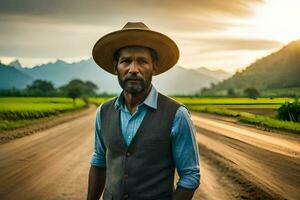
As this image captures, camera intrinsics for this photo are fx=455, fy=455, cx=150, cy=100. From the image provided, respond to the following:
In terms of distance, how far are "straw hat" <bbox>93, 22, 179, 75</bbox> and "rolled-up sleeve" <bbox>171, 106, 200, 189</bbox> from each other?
0.48 metres

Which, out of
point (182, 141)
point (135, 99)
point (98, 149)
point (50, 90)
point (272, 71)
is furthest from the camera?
point (272, 71)

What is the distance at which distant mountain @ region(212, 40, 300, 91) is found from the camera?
141500mm

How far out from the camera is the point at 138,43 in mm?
2789

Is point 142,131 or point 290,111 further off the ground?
point 142,131

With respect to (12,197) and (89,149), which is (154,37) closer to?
(12,197)

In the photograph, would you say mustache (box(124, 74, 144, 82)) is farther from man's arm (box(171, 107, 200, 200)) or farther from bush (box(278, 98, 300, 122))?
bush (box(278, 98, 300, 122))

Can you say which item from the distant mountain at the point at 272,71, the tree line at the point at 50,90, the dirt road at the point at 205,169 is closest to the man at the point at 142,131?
the dirt road at the point at 205,169

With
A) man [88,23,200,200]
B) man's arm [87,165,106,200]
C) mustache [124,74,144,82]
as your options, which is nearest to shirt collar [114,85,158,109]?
man [88,23,200,200]

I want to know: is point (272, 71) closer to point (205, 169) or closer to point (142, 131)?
point (205, 169)

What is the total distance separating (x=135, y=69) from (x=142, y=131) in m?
0.39

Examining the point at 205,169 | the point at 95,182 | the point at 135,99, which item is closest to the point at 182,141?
the point at 135,99

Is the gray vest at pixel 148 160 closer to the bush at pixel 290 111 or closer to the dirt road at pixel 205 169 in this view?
the dirt road at pixel 205 169

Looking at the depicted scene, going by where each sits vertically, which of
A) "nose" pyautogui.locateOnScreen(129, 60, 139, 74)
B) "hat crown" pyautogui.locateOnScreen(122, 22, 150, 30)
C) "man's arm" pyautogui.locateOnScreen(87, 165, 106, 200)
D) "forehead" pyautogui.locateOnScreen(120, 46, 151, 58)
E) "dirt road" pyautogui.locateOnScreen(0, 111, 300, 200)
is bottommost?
"dirt road" pyautogui.locateOnScreen(0, 111, 300, 200)

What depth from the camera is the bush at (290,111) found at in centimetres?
2659
